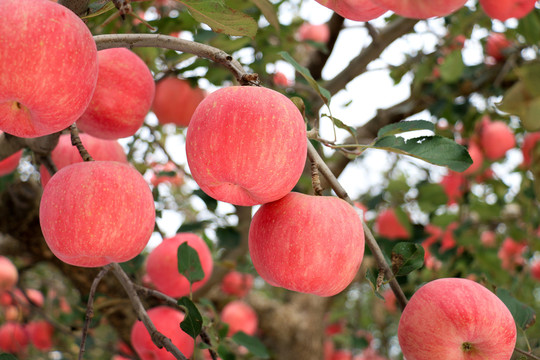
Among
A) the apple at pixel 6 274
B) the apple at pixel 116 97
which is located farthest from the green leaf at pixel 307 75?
the apple at pixel 6 274

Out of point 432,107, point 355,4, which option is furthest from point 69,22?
point 432,107

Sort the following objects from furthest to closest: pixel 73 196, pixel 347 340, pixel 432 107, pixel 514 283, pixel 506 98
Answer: pixel 347 340 < pixel 514 283 < pixel 432 107 < pixel 73 196 < pixel 506 98

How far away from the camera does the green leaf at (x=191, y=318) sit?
33.6 inches

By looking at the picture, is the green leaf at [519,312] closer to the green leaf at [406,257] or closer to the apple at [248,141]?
the green leaf at [406,257]

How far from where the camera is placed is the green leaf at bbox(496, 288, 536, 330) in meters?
0.91

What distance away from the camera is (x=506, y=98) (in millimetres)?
413

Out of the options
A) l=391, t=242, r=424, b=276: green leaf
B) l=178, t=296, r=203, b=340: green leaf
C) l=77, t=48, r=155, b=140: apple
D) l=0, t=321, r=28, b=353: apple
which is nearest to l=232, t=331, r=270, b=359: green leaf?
l=178, t=296, r=203, b=340: green leaf

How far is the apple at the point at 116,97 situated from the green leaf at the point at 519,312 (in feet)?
2.59

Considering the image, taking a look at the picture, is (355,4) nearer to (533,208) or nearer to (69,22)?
(69,22)

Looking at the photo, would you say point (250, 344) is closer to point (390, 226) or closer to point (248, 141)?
point (248, 141)

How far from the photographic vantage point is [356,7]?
618 millimetres

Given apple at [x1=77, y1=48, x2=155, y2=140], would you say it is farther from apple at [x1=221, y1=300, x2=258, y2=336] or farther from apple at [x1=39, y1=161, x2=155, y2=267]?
apple at [x1=221, y1=300, x2=258, y2=336]

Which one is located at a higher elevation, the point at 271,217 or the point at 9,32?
the point at 9,32

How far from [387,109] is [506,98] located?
1669 mm
